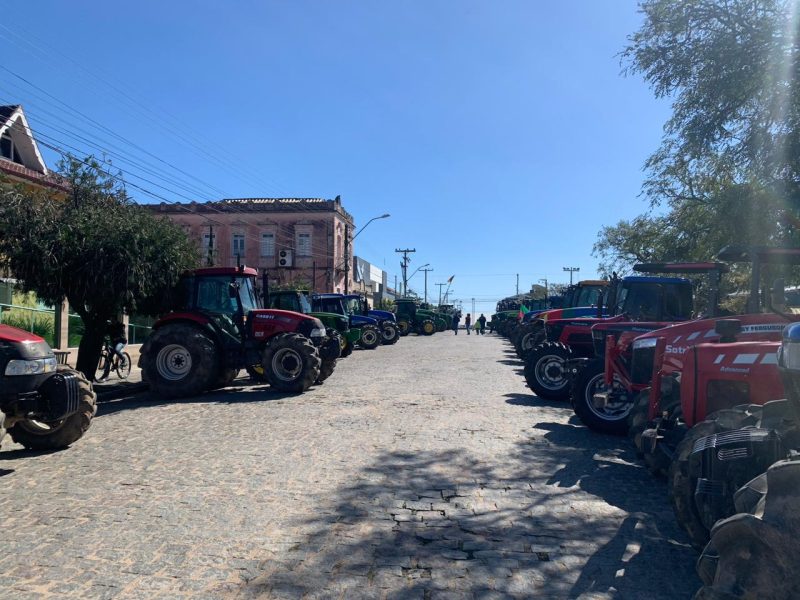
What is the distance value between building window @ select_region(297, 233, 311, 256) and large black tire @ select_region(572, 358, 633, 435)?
45289 millimetres

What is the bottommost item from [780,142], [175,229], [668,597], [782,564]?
[668,597]

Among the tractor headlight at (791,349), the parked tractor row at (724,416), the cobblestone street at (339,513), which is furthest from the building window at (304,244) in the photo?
the tractor headlight at (791,349)

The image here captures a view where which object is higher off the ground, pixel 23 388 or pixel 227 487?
pixel 23 388

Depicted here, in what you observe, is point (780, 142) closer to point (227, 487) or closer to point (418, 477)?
point (418, 477)

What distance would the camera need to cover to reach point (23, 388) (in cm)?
621

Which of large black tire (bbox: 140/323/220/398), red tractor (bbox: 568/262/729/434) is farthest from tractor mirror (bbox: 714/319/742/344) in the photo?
large black tire (bbox: 140/323/220/398)

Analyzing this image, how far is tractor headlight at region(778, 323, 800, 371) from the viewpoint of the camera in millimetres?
3045

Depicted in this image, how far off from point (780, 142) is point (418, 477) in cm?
939

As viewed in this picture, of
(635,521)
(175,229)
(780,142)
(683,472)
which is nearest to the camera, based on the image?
(683,472)

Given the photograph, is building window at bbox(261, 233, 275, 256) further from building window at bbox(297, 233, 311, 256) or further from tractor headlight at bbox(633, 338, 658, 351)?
tractor headlight at bbox(633, 338, 658, 351)

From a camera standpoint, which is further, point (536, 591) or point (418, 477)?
point (418, 477)

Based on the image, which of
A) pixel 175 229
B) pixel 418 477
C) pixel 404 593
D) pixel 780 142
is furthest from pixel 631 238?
pixel 404 593

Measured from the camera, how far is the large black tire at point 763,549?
2.59m

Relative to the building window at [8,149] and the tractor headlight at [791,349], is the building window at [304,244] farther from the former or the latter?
the tractor headlight at [791,349]
